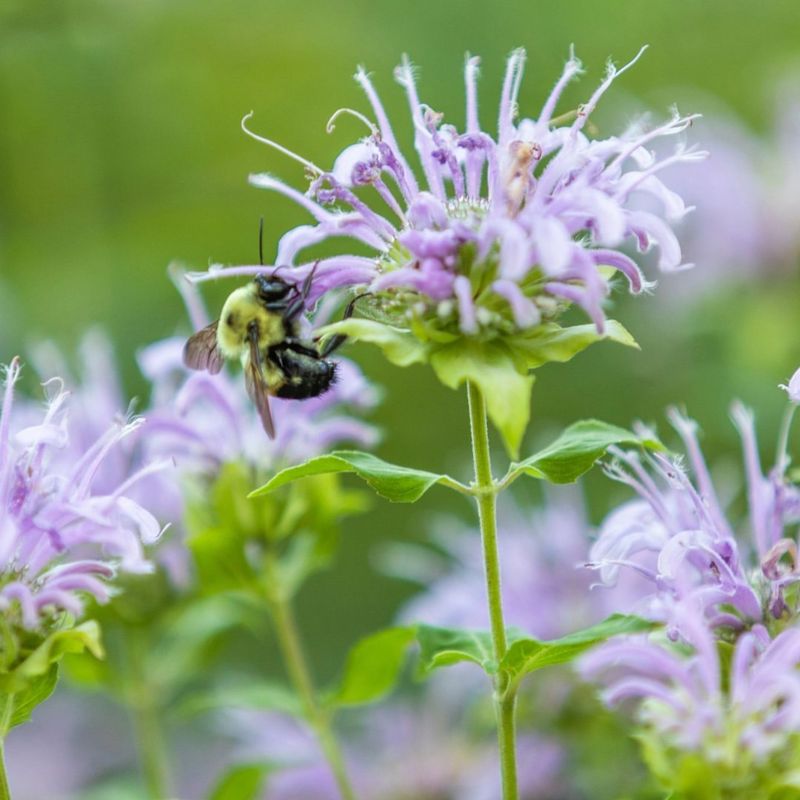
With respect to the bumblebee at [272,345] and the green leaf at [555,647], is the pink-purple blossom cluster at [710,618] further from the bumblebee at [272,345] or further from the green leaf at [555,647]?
the bumblebee at [272,345]

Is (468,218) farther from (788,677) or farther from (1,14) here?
(1,14)

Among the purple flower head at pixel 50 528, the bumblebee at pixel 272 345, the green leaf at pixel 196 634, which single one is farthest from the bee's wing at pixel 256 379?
the green leaf at pixel 196 634

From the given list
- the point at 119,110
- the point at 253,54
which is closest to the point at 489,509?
the point at 119,110

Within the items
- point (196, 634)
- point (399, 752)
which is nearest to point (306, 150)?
point (399, 752)

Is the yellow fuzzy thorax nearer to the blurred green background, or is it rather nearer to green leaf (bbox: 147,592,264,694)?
green leaf (bbox: 147,592,264,694)

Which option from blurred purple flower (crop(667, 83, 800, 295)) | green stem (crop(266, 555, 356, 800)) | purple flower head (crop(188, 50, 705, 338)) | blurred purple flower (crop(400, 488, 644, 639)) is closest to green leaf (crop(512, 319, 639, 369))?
purple flower head (crop(188, 50, 705, 338))

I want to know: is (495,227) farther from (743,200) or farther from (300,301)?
(743,200)
